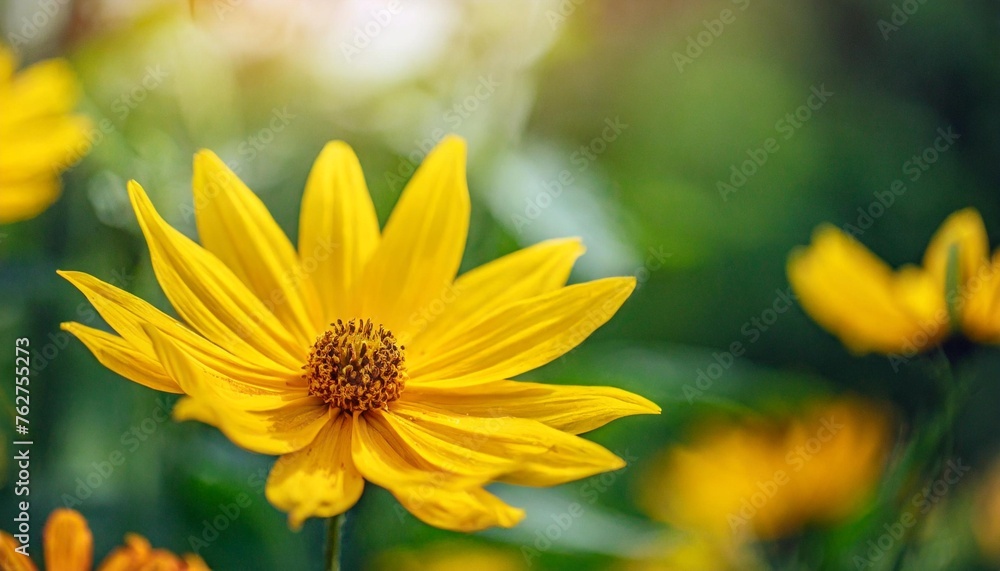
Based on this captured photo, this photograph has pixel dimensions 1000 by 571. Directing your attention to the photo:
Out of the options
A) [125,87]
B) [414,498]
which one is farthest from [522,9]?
[414,498]

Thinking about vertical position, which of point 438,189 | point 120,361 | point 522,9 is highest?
point 522,9

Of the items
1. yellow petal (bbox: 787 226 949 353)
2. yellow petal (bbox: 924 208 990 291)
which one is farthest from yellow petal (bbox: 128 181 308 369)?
yellow petal (bbox: 924 208 990 291)

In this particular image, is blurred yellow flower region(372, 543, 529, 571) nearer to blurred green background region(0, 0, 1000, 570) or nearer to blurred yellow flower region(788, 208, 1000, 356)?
blurred green background region(0, 0, 1000, 570)

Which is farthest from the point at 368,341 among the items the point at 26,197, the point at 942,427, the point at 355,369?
the point at 942,427

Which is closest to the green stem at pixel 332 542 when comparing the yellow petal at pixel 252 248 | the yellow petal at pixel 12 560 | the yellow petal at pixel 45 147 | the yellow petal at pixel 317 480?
the yellow petal at pixel 317 480

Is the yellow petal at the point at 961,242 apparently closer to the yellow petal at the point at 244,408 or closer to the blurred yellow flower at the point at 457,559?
the blurred yellow flower at the point at 457,559

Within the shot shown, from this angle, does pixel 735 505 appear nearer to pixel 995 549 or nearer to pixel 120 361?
pixel 995 549
